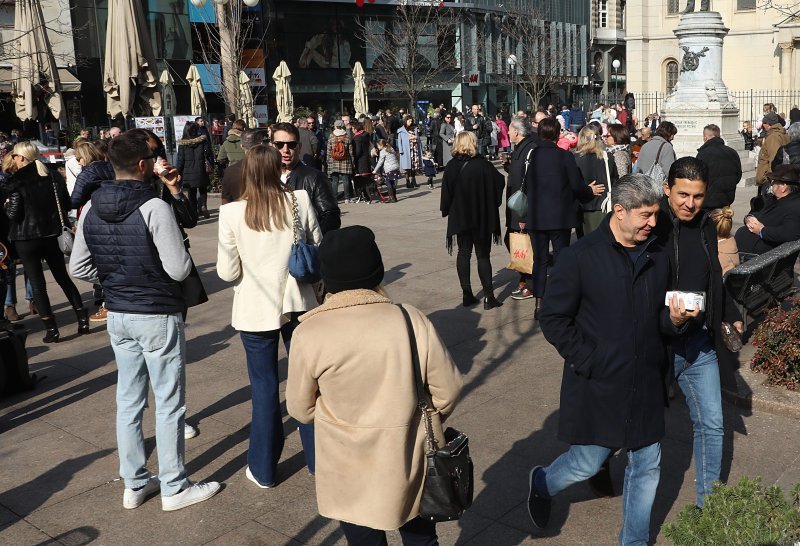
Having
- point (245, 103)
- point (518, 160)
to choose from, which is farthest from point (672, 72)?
point (518, 160)

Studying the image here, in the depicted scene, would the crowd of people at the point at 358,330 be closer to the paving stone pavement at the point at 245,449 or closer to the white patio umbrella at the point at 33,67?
the paving stone pavement at the point at 245,449

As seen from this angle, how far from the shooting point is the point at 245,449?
5598 millimetres

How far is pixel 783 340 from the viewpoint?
20.1 feet

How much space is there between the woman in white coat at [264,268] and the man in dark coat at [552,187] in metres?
3.60

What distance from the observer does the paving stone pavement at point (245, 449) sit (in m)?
4.48

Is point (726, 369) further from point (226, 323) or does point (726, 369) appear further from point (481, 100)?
point (481, 100)

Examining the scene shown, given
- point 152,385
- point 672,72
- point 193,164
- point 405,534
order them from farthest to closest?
1. point 672,72
2. point 193,164
3. point 152,385
4. point 405,534

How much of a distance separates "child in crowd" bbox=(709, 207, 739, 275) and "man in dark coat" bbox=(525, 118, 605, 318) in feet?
5.83

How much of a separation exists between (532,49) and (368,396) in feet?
174

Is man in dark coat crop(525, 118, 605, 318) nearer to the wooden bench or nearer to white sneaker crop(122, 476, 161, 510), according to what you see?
the wooden bench

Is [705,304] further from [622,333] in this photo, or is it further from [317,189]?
[317,189]

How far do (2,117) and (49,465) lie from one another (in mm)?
28302

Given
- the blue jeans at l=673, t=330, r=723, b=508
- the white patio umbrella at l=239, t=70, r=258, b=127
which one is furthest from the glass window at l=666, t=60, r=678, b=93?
the blue jeans at l=673, t=330, r=723, b=508

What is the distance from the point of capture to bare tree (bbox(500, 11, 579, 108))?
168ft
